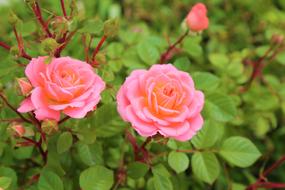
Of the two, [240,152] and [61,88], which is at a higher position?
[61,88]

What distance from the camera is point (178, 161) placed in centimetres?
76

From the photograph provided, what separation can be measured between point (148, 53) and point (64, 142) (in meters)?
0.29

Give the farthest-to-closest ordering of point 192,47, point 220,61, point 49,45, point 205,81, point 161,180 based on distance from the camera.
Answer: point 220,61, point 192,47, point 205,81, point 161,180, point 49,45

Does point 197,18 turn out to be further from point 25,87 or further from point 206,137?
point 25,87

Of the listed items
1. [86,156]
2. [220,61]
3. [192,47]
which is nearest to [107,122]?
[86,156]

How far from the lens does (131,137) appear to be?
0.79 m

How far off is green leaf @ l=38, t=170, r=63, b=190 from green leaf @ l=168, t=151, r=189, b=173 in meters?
0.19

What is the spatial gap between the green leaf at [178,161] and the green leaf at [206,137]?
0.04 metres

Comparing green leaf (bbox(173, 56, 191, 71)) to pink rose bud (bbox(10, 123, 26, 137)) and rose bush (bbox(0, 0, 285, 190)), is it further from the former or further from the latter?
pink rose bud (bbox(10, 123, 26, 137))

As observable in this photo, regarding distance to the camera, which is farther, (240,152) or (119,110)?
(240,152)

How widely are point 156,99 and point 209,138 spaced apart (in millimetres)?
208

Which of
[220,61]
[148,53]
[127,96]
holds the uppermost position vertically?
[127,96]

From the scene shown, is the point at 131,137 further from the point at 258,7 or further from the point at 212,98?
the point at 258,7

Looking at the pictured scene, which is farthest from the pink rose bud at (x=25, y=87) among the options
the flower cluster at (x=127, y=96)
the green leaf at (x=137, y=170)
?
the green leaf at (x=137, y=170)
